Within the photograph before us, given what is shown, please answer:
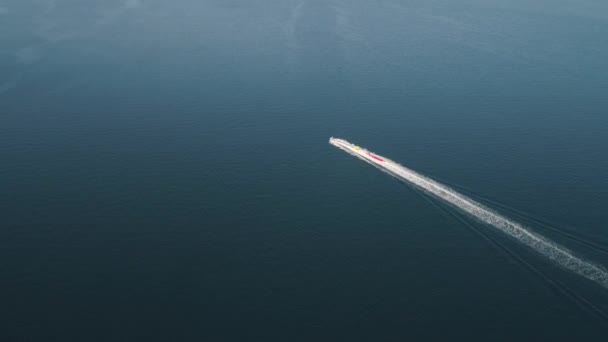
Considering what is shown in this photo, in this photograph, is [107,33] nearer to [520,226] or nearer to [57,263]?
[57,263]

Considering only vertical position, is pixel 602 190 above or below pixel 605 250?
above

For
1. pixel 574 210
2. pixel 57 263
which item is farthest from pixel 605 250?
pixel 57 263

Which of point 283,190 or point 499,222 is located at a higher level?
point 283,190

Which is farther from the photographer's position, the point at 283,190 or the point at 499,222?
the point at 283,190

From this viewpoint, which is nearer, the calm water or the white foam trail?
the calm water
